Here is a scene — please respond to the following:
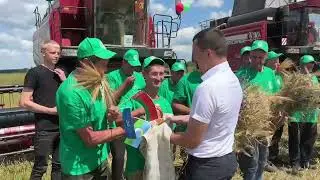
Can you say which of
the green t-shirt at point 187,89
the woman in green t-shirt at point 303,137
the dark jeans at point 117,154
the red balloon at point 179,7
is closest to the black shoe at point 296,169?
the woman in green t-shirt at point 303,137

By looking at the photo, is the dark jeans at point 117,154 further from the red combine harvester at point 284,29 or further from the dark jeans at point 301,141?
the red combine harvester at point 284,29

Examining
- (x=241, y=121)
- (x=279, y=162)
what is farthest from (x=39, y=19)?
(x=241, y=121)

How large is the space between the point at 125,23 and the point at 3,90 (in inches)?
146

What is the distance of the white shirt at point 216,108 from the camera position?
9.14ft

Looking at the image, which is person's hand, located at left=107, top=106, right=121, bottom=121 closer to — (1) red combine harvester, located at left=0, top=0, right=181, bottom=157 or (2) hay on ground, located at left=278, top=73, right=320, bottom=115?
(2) hay on ground, located at left=278, top=73, right=320, bottom=115

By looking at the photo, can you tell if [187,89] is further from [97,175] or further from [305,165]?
[305,165]

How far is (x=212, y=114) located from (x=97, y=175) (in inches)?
43.0

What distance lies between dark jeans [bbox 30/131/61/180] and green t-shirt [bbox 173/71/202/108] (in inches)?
53.3

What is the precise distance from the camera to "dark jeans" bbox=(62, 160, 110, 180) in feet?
10.8

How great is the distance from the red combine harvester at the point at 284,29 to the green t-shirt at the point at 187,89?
7.64 metres

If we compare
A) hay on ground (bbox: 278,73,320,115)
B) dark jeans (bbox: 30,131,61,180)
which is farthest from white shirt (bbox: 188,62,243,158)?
hay on ground (bbox: 278,73,320,115)

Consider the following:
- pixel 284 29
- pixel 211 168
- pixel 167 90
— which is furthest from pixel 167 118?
pixel 284 29

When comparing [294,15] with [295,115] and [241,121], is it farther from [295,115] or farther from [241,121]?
[241,121]

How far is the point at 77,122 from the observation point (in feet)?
10.3
